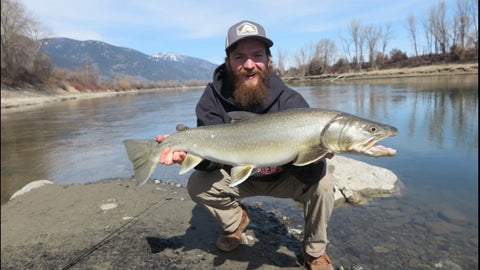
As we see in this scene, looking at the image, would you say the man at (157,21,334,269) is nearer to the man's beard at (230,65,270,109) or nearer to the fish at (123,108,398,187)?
the man's beard at (230,65,270,109)

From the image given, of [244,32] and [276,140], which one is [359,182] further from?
[244,32]

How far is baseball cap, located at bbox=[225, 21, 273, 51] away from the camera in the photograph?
350 centimetres

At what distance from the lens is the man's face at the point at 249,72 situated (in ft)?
11.7

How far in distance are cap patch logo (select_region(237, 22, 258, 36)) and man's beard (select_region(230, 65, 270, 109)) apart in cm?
42

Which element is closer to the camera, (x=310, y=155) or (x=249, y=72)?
(x=310, y=155)

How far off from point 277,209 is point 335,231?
3.32ft

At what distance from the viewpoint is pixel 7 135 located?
13914mm

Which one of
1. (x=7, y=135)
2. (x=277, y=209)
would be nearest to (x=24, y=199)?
(x=277, y=209)

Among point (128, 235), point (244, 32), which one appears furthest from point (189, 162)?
point (244, 32)

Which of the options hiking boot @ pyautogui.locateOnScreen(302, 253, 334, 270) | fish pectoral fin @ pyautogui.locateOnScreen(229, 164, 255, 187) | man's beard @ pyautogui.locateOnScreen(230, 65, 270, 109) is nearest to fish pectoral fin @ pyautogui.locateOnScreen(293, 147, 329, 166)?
fish pectoral fin @ pyautogui.locateOnScreen(229, 164, 255, 187)

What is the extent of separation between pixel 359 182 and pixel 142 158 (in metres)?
4.17

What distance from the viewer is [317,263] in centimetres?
318

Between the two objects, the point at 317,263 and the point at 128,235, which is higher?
A: the point at 128,235

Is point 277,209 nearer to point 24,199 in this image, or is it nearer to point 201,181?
point 201,181
